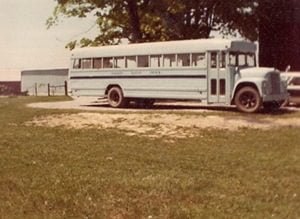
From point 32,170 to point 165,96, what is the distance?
521 inches

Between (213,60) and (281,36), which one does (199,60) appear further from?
(281,36)

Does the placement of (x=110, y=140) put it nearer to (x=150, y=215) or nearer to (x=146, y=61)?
(x=150, y=215)

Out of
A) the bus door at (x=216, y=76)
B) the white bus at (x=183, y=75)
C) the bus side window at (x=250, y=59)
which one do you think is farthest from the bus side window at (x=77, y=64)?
the bus side window at (x=250, y=59)

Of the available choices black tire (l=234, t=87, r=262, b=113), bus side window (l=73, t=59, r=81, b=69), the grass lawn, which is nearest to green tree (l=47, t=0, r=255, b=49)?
bus side window (l=73, t=59, r=81, b=69)

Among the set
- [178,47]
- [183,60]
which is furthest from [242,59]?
[178,47]

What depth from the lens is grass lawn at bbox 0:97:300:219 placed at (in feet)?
25.9

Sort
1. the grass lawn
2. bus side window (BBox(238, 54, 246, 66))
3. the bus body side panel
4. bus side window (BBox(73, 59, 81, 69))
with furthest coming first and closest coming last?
bus side window (BBox(73, 59, 81, 69)) → the bus body side panel → bus side window (BBox(238, 54, 246, 66)) → the grass lawn

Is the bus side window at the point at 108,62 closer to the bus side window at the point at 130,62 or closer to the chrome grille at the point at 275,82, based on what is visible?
the bus side window at the point at 130,62

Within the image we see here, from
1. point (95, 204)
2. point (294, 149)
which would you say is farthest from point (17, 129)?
point (95, 204)

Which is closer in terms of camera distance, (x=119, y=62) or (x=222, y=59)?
(x=222, y=59)

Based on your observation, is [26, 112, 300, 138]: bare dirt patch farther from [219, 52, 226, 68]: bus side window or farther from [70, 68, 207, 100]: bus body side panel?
[219, 52, 226, 68]: bus side window

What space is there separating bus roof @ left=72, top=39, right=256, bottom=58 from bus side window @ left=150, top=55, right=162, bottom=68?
167 mm

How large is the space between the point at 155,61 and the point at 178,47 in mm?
1440

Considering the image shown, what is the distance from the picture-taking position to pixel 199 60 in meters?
22.2
